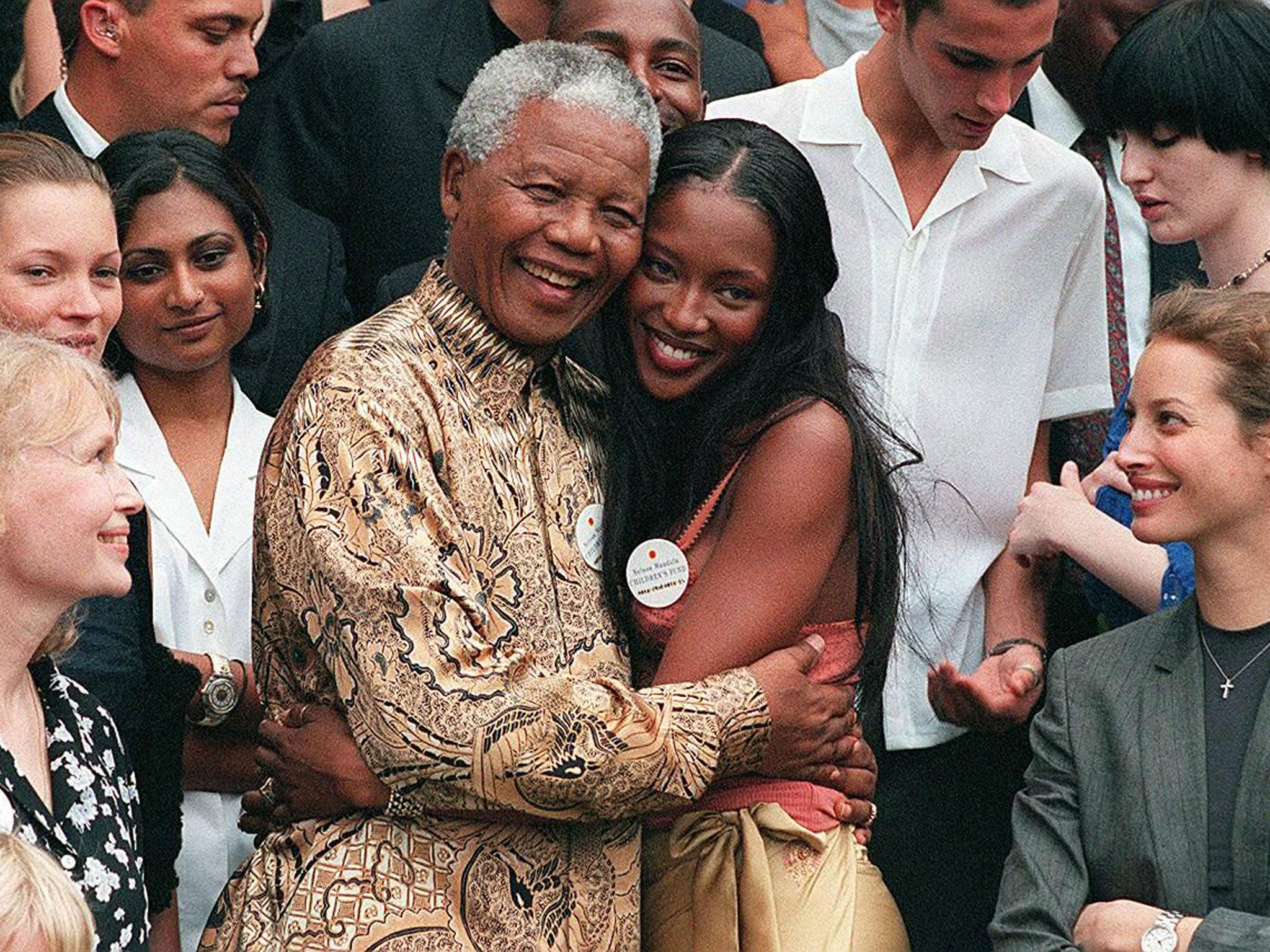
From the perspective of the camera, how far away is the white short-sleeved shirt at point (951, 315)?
449 cm

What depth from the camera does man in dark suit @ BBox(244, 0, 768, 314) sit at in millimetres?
4918

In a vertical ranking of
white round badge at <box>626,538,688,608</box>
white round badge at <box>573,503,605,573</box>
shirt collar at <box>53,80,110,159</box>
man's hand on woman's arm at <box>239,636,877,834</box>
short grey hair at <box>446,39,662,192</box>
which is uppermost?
short grey hair at <box>446,39,662,192</box>

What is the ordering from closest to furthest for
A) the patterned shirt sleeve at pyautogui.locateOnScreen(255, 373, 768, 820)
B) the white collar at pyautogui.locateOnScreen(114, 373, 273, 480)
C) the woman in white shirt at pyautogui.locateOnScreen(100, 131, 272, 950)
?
1. the patterned shirt sleeve at pyautogui.locateOnScreen(255, 373, 768, 820)
2. the woman in white shirt at pyautogui.locateOnScreen(100, 131, 272, 950)
3. the white collar at pyautogui.locateOnScreen(114, 373, 273, 480)

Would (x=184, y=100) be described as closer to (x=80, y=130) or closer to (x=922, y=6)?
(x=80, y=130)

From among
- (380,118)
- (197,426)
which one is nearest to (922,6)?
(380,118)

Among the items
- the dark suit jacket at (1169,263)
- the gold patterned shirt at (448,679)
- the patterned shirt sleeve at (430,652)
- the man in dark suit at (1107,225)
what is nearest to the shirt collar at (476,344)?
the gold patterned shirt at (448,679)

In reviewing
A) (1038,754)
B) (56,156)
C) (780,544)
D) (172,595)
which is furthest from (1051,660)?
(56,156)

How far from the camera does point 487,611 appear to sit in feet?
10.6

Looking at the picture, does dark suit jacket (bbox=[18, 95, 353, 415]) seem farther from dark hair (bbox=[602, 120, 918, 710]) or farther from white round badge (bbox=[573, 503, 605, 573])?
white round badge (bbox=[573, 503, 605, 573])

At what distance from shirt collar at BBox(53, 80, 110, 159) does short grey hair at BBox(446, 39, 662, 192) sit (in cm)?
139

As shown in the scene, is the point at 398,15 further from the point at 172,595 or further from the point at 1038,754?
the point at 1038,754

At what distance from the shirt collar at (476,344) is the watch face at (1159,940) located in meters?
1.32

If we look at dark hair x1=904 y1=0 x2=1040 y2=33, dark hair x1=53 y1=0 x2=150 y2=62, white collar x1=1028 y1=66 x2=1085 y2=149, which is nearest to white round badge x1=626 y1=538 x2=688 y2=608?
dark hair x1=904 y1=0 x2=1040 y2=33

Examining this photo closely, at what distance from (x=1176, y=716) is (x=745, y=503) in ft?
2.66
